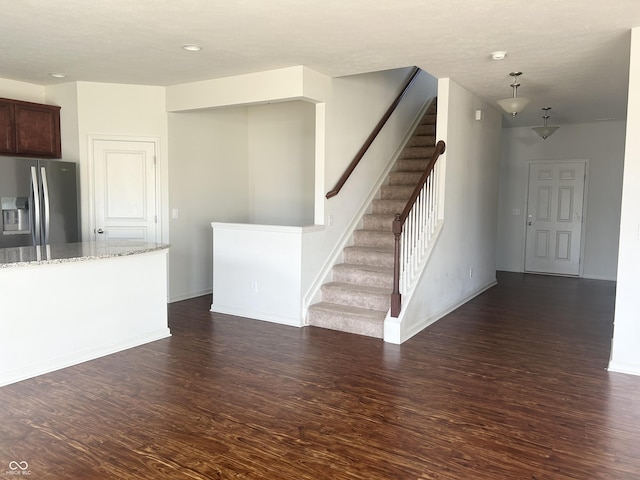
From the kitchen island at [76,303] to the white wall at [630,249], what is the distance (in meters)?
3.67

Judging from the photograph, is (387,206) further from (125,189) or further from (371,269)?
(125,189)

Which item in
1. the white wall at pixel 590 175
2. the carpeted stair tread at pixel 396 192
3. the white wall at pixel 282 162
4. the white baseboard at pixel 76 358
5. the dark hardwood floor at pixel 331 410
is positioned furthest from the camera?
the white wall at pixel 590 175

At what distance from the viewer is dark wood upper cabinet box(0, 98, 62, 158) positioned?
16.7ft

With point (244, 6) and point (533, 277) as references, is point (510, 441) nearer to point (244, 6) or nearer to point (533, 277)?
point (244, 6)

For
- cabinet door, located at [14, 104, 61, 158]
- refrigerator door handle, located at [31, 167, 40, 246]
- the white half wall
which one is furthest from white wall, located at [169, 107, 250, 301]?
refrigerator door handle, located at [31, 167, 40, 246]

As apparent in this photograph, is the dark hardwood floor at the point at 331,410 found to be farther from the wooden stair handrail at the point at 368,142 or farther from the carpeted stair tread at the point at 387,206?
the carpeted stair tread at the point at 387,206

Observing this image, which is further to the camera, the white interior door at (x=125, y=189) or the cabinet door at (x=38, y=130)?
the white interior door at (x=125, y=189)

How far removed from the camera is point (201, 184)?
605 centimetres

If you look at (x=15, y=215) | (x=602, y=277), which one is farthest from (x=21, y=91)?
(x=602, y=277)

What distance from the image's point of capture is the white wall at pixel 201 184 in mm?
5797

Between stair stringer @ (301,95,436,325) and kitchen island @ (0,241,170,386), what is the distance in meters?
1.41

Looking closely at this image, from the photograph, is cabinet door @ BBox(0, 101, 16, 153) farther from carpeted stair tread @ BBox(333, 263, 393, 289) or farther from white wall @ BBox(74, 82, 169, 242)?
carpeted stair tread @ BBox(333, 263, 393, 289)

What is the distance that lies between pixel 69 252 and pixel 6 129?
2172 millimetres

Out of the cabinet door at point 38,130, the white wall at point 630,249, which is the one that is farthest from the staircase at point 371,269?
the cabinet door at point 38,130
